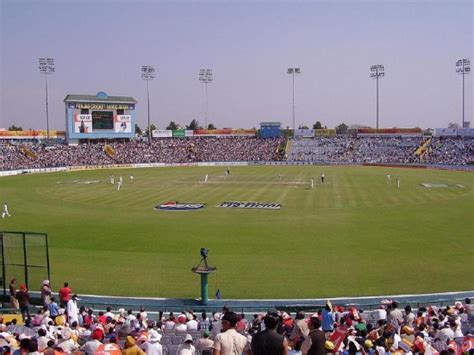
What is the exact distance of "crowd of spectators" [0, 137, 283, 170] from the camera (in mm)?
91750

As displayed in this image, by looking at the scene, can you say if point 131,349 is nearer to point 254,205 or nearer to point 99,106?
point 254,205

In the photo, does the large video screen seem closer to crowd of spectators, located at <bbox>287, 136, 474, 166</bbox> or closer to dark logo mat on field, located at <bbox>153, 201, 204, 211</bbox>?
crowd of spectators, located at <bbox>287, 136, 474, 166</bbox>

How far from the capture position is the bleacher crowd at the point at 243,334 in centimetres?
671

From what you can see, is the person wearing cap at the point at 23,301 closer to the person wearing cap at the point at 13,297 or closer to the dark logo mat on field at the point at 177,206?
the person wearing cap at the point at 13,297

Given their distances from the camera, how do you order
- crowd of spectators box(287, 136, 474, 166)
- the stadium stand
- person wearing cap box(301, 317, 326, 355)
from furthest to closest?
crowd of spectators box(287, 136, 474, 166), the stadium stand, person wearing cap box(301, 317, 326, 355)

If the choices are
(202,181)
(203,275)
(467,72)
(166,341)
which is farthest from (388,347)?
(467,72)

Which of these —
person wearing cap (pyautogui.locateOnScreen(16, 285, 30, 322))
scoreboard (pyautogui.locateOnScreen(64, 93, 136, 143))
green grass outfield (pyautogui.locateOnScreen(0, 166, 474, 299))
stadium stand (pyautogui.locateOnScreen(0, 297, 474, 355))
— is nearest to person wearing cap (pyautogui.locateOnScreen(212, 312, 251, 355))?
stadium stand (pyautogui.locateOnScreen(0, 297, 474, 355))

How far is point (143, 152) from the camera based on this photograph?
104 meters

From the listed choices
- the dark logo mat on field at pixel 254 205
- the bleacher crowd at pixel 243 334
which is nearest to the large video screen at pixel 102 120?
the dark logo mat on field at pixel 254 205

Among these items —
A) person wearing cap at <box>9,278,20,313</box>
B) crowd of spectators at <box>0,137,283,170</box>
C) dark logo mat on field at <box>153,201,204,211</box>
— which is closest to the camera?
person wearing cap at <box>9,278,20,313</box>

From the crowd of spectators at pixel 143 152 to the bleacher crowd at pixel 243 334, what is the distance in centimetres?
7621

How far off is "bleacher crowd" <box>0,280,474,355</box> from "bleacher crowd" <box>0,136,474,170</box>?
76317mm

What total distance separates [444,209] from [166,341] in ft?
108

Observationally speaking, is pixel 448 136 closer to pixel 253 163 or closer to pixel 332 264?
pixel 253 163
